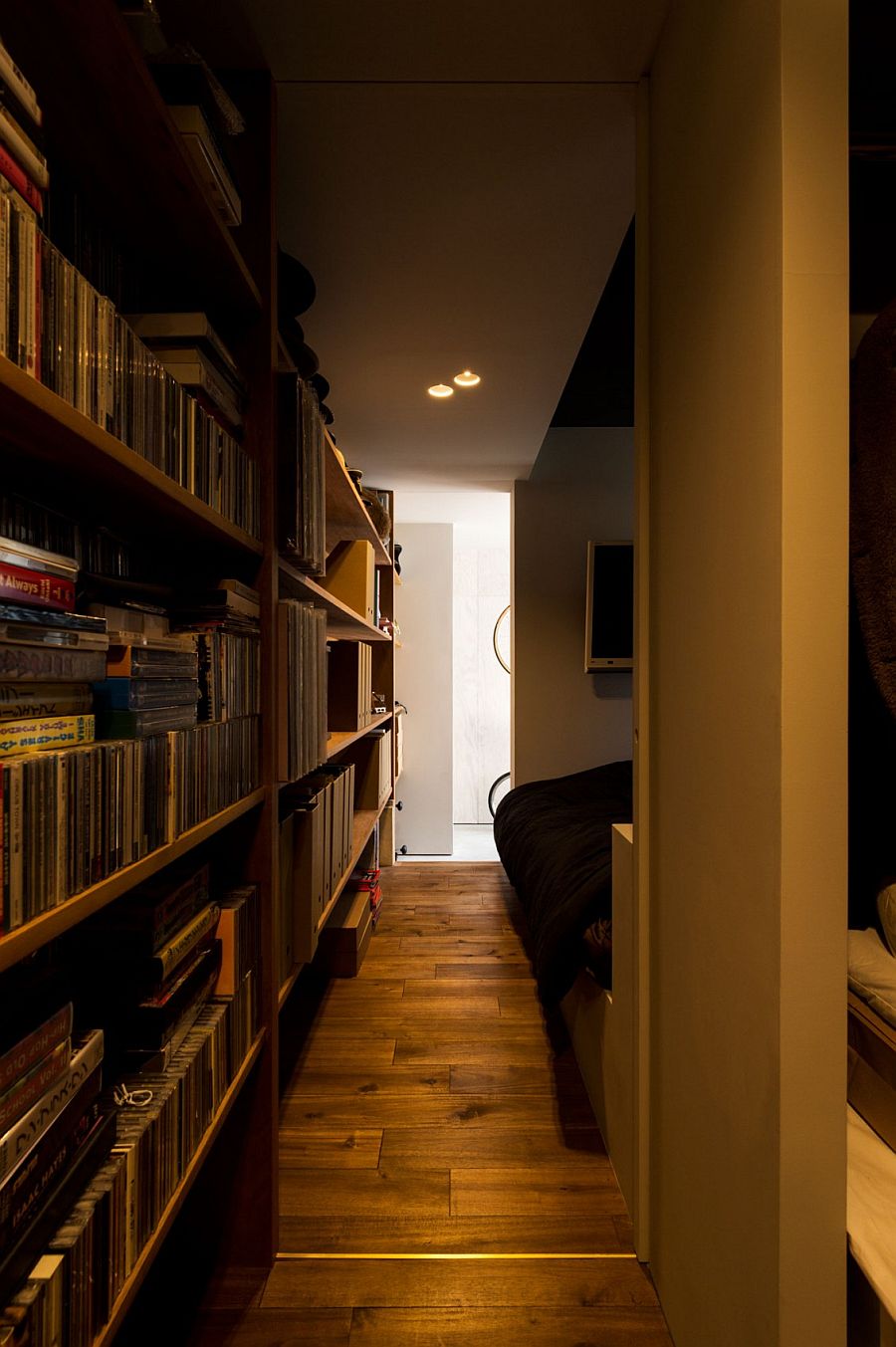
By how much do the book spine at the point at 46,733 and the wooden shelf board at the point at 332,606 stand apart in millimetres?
707

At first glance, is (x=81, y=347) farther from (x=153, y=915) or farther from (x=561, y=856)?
(x=561, y=856)

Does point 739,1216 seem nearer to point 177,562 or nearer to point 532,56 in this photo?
point 177,562

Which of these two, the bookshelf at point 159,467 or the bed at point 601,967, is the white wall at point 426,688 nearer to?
the bed at point 601,967

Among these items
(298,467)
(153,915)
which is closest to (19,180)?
(298,467)

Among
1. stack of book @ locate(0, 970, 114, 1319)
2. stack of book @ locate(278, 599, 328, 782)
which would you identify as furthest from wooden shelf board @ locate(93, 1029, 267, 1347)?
stack of book @ locate(278, 599, 328, 782)

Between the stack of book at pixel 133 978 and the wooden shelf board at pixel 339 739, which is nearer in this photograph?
the stack of book at pixel 133 978

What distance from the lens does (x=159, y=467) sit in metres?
0.94

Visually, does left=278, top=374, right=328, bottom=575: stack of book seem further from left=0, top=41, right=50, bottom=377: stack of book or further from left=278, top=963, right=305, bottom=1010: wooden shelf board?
left=278, top=963, right=305, bottom=1010: wooden shelf board

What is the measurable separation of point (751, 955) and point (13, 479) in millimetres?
1062


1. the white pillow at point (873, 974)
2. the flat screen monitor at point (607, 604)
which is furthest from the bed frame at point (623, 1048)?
the flat screen monitor at point (607, 604)

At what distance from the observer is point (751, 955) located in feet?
2.73

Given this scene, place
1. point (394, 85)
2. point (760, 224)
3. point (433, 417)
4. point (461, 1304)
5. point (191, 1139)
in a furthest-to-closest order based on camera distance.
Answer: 1. point (433, 417)
2. point (394, 85)
3. point (461, 1304)
4. point (191, 1139)
5. point (760, 224)

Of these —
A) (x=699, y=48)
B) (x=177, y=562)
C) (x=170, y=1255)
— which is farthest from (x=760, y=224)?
(x=170, y=1255)

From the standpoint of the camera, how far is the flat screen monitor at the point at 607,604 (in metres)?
3.73
